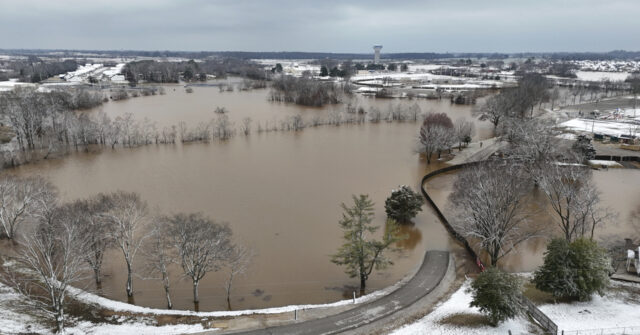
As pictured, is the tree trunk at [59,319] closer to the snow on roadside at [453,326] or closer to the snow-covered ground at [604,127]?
the snow on roadside at [453,326]

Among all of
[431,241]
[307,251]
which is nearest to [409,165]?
[431,241]

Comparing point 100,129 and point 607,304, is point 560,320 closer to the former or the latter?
point 607,304

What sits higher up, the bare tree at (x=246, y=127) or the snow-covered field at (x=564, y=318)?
the bare tree at (x=246, y=127)

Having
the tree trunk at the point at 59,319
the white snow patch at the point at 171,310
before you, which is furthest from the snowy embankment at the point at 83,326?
the white snow patch at the point at 171,310

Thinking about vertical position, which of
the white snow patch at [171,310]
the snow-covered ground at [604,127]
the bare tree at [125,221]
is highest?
the snow-covered ground at [604,127]

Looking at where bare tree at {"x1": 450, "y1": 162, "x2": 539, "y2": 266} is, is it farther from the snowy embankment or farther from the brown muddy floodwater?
the snowy embankment

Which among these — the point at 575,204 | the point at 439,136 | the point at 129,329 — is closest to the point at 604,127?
the point at 439,136
